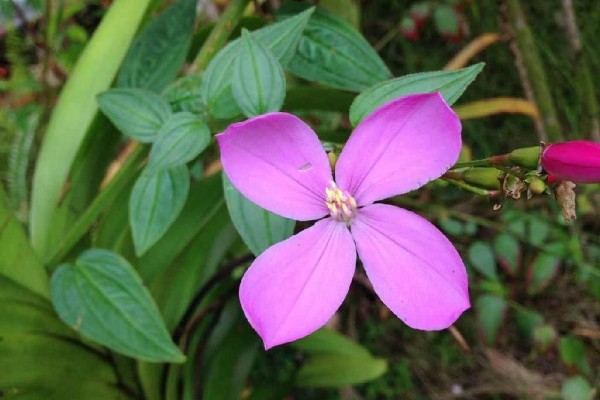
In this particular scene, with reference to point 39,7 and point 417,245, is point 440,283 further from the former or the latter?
point 39,7

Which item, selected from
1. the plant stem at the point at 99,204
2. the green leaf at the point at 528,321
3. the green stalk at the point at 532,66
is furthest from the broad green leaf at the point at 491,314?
the plant stem at the point at 99,204

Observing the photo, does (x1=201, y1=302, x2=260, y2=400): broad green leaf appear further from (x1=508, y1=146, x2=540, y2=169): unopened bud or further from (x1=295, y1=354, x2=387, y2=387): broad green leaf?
(x1=508, y1=146, x2=540, y2=169): unopened bud

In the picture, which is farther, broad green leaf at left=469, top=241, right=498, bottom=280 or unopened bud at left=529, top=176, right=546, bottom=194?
broad green leaf at left=469, top=241, right=498, bottom=280

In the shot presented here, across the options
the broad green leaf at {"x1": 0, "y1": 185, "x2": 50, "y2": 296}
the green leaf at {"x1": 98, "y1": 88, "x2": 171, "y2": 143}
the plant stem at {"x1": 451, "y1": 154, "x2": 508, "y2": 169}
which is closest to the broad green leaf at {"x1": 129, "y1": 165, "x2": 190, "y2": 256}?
the green leaf at {"x1": 98, "y1": 88, "x2": 171, "y2": 143}

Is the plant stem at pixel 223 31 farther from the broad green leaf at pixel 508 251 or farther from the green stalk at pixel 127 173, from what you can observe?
the broad green leaf at pixel 508 251

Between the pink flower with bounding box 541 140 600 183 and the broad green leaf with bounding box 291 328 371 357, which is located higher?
the pink flower with bounding box 541 140 600 183

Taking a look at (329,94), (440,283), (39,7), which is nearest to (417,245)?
(440,283)
